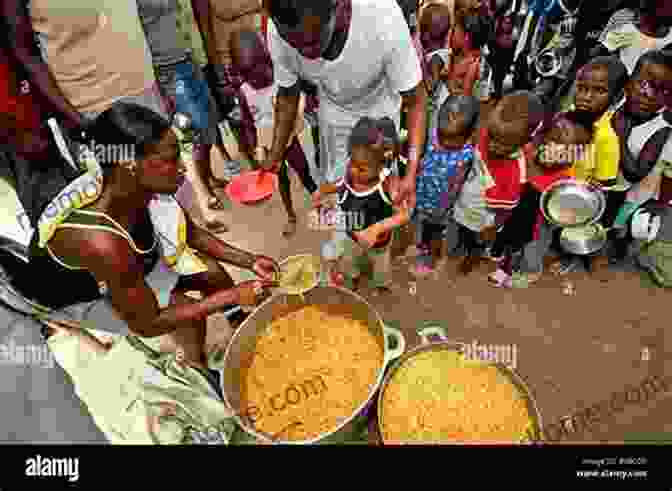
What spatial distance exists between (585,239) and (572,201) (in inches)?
7.4

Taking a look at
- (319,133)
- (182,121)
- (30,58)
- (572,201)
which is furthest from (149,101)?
(572,201)

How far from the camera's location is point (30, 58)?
106cm

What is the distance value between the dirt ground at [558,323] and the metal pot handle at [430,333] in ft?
0.16

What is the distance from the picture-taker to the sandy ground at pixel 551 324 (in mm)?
1452

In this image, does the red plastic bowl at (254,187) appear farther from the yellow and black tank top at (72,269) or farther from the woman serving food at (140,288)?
the yellow and black tank top at (72,269)

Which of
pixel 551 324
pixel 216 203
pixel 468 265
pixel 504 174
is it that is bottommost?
pixel 551 324

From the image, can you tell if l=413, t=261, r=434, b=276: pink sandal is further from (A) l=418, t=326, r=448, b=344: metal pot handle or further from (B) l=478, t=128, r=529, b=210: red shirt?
(B) l=478, t=128, r=529, b=210: red shirt

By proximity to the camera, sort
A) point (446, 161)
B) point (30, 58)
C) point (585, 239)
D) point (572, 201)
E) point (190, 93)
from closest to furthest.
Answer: point (30, 58), point (190, 93), point (446, 161), point (572, 201), point (585, 239)

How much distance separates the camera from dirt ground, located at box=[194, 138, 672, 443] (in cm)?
146

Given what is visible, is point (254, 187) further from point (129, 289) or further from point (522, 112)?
point (522, 112)

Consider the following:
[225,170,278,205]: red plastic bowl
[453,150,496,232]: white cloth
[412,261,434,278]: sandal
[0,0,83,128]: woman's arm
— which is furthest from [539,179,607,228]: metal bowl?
[0,0,83,128]: woman's arm

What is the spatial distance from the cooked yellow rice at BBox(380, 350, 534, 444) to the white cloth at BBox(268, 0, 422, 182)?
653 millimetres
